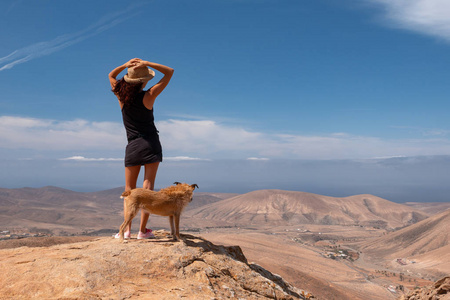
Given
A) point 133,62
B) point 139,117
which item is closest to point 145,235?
point 139,117

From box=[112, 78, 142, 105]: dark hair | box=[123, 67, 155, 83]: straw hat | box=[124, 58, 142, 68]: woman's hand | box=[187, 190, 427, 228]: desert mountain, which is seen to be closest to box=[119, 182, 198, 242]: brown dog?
box=[112, 78, 142, 105]: dark hair

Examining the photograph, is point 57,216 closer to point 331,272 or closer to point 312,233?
point 312,233

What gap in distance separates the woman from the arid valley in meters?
1.75

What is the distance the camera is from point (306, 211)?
5022 inches

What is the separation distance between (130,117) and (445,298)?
1083 centimetres

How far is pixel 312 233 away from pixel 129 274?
9035 cm

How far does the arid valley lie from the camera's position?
3850cm

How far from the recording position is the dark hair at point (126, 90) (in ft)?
23.5

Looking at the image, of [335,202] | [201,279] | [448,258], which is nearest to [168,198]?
[201,279]

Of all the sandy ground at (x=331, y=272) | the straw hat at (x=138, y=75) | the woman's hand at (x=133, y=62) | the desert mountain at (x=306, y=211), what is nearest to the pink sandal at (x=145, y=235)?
the straw hat at (x=138, y=75)

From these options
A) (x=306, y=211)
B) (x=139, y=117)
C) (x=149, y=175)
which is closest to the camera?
(x=139, y=117)

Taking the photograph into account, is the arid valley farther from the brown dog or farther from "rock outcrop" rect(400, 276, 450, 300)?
"rock outcrop" rect(400, 276, 450, 300)

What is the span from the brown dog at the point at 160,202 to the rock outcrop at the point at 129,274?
1.62 feet

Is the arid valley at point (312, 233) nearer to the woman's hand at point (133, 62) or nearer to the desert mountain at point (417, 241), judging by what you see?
the desert mountain at point (417, 241)
